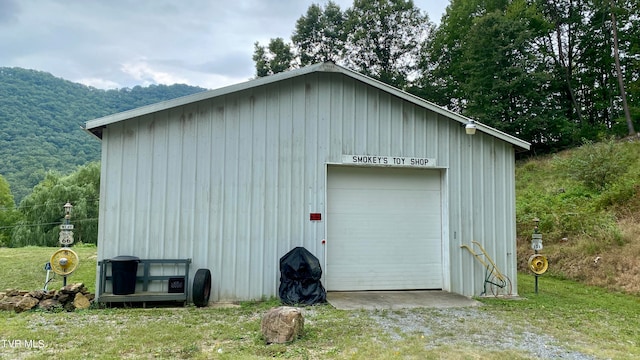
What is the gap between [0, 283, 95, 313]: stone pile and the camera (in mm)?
5539

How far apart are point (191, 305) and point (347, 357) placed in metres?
3.26

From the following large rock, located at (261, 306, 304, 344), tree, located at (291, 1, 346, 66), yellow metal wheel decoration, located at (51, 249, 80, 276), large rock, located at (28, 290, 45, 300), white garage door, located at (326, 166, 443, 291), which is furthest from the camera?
tree, located at (291, 1, 346, 66)

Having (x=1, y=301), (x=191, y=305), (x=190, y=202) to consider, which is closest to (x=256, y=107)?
(x=190, y=202)

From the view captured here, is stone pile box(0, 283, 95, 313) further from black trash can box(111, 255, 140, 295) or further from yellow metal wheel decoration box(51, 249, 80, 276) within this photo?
black trash can box(111, 255, 140, 295)

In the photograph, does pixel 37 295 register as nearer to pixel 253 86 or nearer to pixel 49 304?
pixel 49 304

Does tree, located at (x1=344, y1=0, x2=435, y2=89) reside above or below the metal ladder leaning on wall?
above

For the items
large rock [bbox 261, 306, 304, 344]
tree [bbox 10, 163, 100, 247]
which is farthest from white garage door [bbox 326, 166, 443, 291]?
tree [bbox 10, 163, 100, 247]

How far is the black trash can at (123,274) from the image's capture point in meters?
5.90

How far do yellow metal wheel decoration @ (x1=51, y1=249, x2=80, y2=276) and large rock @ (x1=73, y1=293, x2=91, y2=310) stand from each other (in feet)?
1.45

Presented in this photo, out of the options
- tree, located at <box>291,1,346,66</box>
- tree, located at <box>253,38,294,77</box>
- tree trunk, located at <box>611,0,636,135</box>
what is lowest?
tree trunk, located at <box>611,0,636,135</box>

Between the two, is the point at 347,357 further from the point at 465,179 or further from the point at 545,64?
the point at 545,64

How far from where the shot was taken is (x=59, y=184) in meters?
29.5

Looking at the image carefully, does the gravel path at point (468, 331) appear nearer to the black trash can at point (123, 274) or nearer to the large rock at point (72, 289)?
the black trash can at point (123, 274)

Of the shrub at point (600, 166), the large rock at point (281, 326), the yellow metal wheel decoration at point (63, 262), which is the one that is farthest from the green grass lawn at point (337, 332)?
the shrub at point (600, 166)
